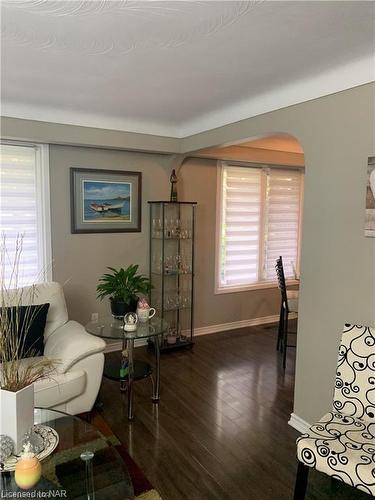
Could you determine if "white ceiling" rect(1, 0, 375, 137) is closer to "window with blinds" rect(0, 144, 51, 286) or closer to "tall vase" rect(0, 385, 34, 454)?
"window with blinds" rect(0, 144, 51, 286)

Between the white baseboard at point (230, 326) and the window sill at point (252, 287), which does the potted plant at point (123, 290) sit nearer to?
the white baseboard at point (230, 326)

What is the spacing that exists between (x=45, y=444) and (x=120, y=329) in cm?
115

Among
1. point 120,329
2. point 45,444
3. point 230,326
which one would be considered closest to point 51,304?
point 120,329

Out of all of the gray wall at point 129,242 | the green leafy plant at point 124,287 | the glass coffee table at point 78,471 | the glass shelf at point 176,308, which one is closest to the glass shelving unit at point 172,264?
the glass shelf at point 176,308

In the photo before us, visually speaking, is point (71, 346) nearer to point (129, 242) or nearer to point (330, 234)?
point (129, 242)

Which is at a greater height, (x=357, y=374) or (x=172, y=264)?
(x=172, y=264)

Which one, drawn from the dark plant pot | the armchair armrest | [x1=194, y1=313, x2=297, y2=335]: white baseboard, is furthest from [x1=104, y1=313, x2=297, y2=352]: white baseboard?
the armchair armrest

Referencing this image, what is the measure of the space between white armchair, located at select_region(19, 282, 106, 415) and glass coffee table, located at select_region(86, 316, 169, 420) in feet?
0.35

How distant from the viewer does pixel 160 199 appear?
427 centimetres

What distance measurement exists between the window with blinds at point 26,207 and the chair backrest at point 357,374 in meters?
2.84

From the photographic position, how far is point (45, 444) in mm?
1803

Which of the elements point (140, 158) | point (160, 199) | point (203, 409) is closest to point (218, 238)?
point (160, 199)

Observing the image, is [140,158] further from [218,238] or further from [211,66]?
[211,66]

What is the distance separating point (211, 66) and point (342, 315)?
175 centimetres
